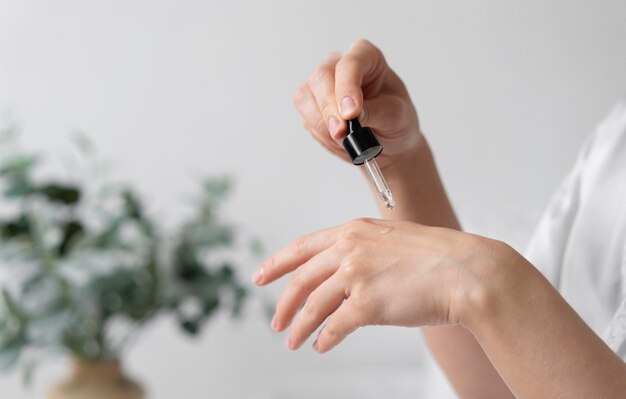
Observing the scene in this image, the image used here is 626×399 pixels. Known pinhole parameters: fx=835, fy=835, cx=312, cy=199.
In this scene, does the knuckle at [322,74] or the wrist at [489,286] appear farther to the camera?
the knuckle at [322,74]

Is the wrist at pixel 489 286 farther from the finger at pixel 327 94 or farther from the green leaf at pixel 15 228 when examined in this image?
the green leaf at pixel 15 228

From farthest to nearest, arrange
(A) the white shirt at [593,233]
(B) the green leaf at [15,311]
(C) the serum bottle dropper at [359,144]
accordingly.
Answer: (B) the green leaf at [15,311] → (A) the white shirt at [593,233] → (C) the serum bottle dropper at [359,144]

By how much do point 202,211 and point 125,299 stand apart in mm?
237

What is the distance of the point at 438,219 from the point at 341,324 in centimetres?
33

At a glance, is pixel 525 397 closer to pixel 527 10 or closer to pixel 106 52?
pixel 527 10

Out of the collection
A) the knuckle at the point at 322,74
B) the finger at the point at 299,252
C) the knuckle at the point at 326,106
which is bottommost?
the finger at the point at 299,252

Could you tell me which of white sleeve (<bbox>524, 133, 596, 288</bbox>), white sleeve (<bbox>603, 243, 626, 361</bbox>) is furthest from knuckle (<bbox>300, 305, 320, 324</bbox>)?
white sleeve (<bbox>524, 133, 596, 288</bbox>)

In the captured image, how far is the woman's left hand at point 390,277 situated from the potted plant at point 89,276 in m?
1.02

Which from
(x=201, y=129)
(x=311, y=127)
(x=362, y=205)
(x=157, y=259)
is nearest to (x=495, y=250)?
(x=311, y=127)

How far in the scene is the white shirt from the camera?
0.92 m

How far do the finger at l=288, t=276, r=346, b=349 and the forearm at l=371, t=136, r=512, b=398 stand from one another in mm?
264

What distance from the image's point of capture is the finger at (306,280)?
62 cm

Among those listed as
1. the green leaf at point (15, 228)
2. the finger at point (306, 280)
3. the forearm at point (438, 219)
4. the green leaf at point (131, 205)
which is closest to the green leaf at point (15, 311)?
the green leaf at point (15, 228)

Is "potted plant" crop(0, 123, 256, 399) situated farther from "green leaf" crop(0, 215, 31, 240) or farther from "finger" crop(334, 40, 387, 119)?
"finger" crop(334, 40, 387, 119)
